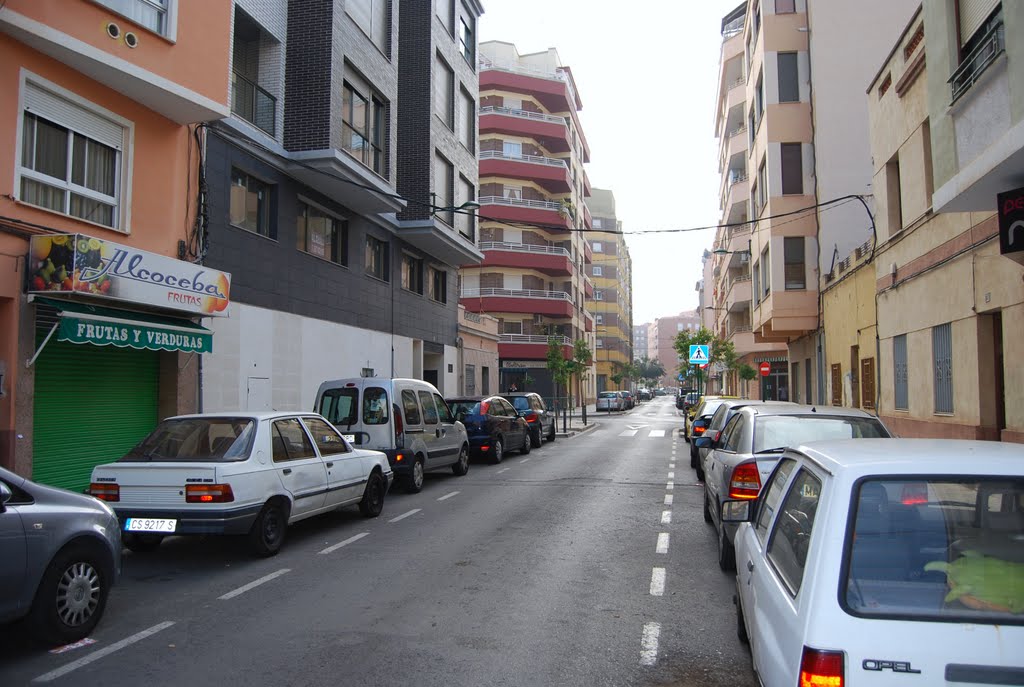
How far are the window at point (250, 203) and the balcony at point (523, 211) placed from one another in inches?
1364

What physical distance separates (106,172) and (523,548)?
8.54 m

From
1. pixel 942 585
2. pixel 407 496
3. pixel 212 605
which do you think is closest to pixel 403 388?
pixel 407 496

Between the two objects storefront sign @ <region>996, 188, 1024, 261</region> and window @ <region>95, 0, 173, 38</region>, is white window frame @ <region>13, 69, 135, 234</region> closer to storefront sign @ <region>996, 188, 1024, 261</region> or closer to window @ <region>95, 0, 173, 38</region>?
window @ <region>95, 0, 173, 38</region>

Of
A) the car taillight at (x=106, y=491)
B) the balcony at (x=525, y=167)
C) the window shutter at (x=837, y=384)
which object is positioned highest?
the balcony at (x=525, y=167)

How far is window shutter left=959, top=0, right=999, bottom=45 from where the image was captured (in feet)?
32.0

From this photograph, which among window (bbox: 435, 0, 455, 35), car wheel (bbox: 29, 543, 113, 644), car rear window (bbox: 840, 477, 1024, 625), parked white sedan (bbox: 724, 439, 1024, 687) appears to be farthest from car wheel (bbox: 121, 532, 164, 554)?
window (bbox: 435, 0, 455, 35)

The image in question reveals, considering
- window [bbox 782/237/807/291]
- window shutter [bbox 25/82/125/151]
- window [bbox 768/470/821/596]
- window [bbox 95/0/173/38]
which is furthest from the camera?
window [bbox 782/237/807/291]

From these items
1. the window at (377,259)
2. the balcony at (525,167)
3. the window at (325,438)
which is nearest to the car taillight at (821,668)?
the window at (325,438)

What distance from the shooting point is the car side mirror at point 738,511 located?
468 cm

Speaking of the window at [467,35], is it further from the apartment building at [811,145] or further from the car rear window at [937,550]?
the car rear window at [937,550]

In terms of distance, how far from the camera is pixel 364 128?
1903 cm

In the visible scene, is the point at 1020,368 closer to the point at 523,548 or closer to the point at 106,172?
the point at 523,548

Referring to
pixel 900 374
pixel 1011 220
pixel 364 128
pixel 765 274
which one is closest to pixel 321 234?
pixel 364 128

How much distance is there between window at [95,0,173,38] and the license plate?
24.3 ft
